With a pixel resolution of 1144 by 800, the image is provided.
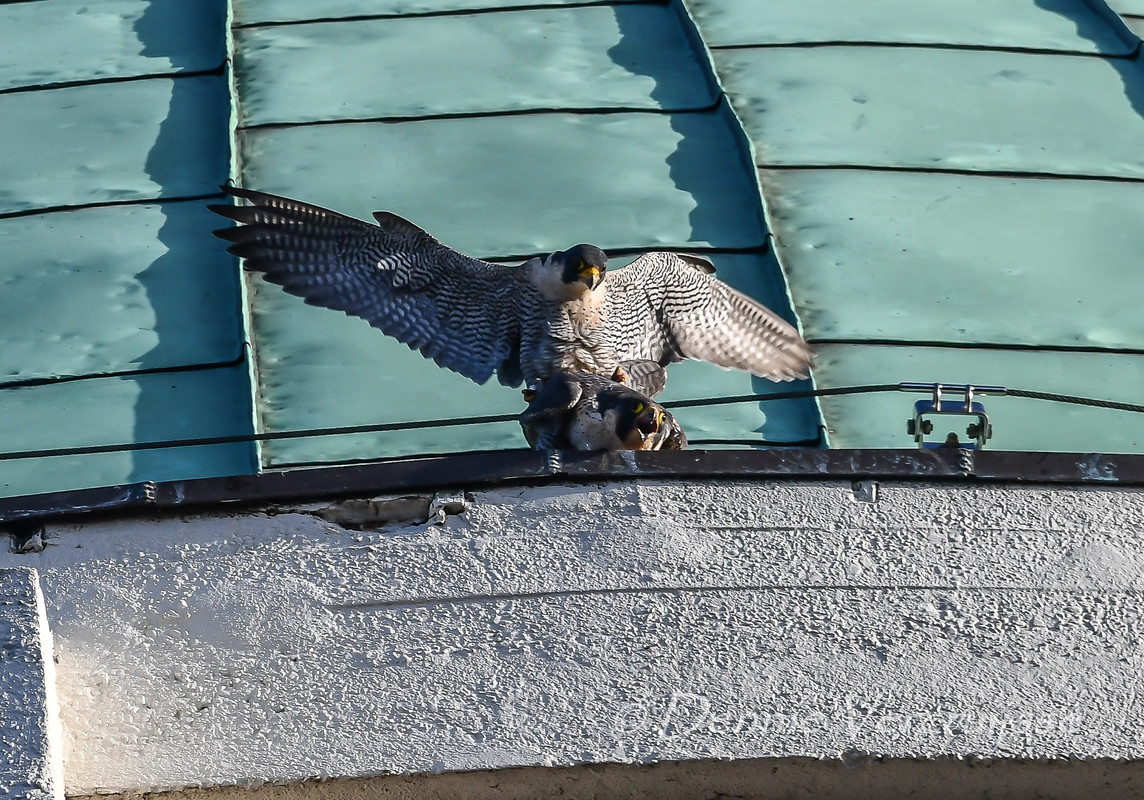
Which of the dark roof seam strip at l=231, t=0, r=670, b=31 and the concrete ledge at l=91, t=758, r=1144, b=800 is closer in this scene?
the concrete ledge at l=91, t=758, r=1144, b=800

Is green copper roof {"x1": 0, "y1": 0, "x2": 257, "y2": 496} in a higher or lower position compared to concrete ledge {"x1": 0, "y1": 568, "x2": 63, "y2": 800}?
lower

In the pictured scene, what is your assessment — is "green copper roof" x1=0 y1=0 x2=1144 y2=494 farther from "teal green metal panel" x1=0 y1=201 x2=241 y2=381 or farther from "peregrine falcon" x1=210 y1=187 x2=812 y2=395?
"peregrine falcon" x1=210 y1=187 x2=812 y2=395

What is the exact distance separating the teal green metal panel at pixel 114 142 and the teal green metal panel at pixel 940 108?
114 inches

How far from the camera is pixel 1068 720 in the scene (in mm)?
6816

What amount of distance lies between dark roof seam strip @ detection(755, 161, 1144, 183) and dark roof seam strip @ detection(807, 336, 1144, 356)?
1561 millimetres

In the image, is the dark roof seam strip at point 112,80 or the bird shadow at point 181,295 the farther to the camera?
the dark roof seam strip at point 112,80

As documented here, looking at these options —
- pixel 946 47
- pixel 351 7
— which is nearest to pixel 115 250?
pixel 351 7

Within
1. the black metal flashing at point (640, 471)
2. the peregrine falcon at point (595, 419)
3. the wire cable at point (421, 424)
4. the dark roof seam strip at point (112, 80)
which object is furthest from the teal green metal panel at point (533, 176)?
the black metal flashing at point (640, 471)

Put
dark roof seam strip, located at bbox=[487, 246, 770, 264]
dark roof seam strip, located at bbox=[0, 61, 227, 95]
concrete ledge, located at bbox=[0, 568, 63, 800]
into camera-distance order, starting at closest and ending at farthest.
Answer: concrete ledge, located at bbox=[0, 568, 63, 800], dark roof seam strip, located at bbox=[487, 246, 770, 264], dark roof seam strip, located at bbox=[0, 61, 227, 95]

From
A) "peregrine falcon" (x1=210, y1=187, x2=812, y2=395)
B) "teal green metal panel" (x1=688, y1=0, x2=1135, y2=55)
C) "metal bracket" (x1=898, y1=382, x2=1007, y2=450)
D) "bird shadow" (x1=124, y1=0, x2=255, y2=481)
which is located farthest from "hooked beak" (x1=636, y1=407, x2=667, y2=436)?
"teal green metal panel" (x1=688, y1=0, x2=1135, y2=55)

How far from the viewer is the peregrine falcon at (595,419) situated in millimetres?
7293

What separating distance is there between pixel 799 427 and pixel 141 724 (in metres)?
3.45

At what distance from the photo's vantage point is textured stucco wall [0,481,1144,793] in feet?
22.0

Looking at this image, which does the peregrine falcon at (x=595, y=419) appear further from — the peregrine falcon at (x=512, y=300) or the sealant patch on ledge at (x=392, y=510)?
the peregrine falcon at (x=512, y=300)
